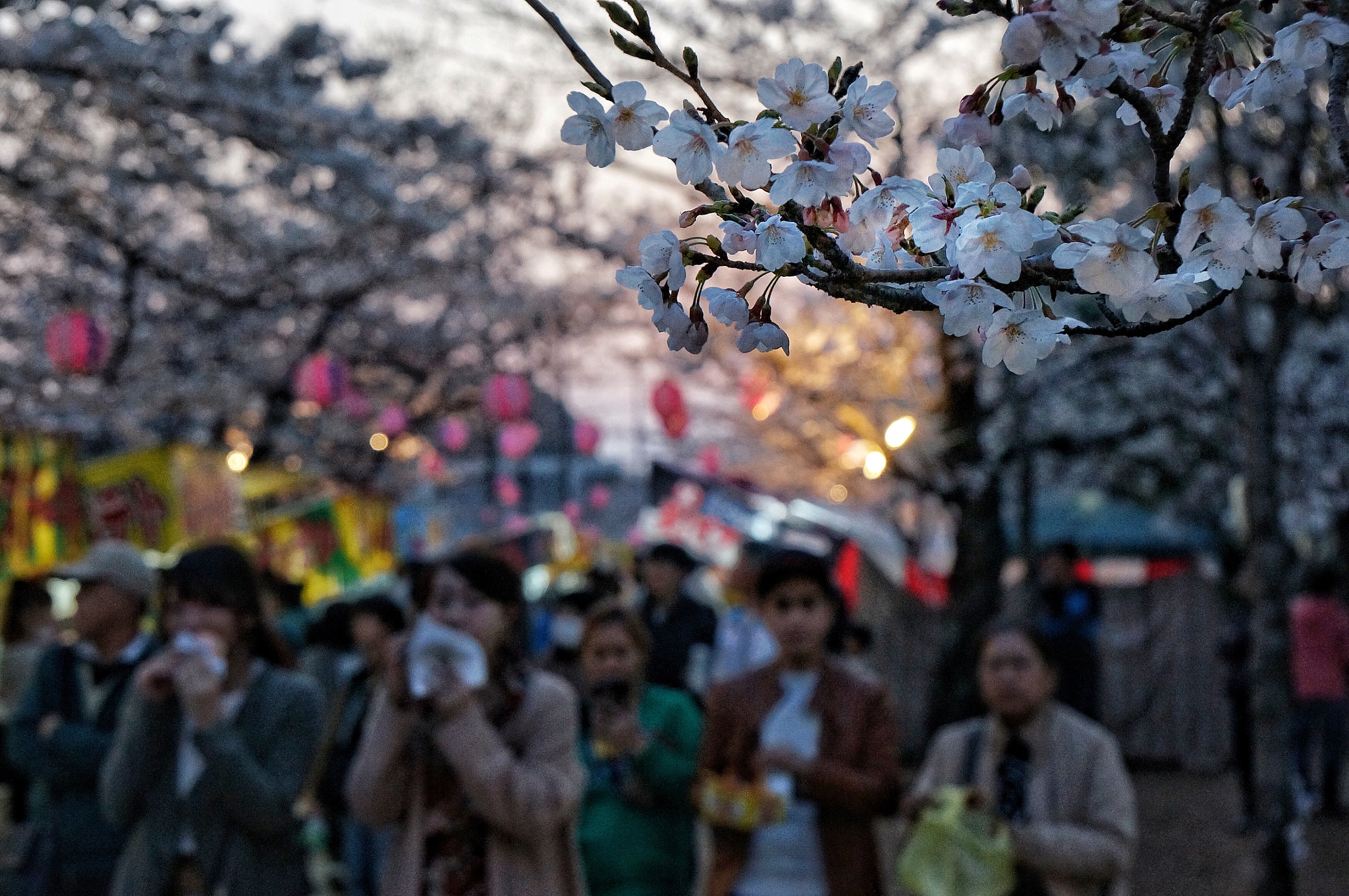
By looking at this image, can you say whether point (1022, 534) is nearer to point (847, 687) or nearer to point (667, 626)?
point (667, 626)

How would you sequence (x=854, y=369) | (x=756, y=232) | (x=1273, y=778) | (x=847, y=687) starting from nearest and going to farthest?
(x=756, y=232)
(x=847, y=687)
(x=1273, y=778)
(x=854, y=369)

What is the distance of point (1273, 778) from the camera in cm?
610

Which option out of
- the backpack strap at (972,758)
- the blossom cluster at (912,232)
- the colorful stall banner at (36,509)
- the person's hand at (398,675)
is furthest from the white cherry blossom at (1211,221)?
the colorful stall banner at (36,509)

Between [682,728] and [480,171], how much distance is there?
748cm

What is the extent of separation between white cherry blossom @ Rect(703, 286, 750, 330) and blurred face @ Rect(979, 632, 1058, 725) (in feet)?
10.1

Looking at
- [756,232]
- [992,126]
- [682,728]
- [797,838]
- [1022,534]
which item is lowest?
[797,838]

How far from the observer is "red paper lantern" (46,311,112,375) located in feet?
31.9

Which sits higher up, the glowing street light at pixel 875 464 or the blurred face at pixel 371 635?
the glowing street light at pixel 875 464

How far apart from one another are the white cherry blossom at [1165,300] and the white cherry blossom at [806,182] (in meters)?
0.31

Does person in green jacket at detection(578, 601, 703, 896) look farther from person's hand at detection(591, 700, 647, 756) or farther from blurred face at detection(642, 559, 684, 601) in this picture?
blurred face at detection(642, 559, 684, 601)

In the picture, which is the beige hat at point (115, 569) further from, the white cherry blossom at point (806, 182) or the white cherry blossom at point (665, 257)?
the white cherry blossom at point (806, 182)

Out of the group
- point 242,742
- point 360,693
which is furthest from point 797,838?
point 360,693

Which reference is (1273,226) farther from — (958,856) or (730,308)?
(958,856)

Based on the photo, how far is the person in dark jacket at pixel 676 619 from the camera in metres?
8.08
